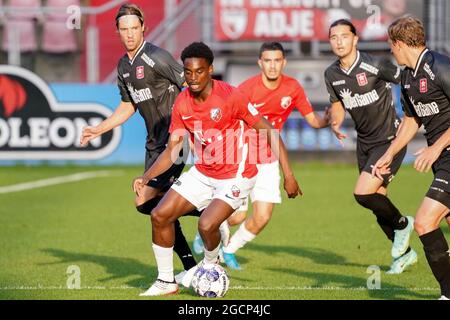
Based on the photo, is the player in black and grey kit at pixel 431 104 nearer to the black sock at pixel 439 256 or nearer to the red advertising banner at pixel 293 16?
the black sock at pixel 439 256

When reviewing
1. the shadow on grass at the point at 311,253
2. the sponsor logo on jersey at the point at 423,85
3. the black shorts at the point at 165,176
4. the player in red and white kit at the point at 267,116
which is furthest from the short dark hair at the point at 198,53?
the shadow on grass at the point at 311,253

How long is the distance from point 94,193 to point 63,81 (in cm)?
674

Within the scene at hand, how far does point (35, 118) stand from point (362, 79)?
12.9 meters

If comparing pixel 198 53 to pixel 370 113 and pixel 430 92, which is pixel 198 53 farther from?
pixel 370 113

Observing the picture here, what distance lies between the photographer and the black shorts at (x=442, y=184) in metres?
8.25

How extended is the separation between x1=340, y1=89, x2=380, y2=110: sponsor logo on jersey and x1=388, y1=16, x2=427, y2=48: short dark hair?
2552 millimetres

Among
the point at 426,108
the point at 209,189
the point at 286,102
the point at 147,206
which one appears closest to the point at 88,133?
the point at 147,206

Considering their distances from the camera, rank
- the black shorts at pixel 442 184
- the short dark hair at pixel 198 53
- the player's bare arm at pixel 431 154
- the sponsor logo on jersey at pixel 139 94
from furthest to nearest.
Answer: the sponsor logo on jersey at pixel 139 94 < the short dark hair at pixel 198 53 < the black shorts at pixel 442 184 < the player's bare arm at pixel 431 154

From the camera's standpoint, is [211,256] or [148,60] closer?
[211,256]

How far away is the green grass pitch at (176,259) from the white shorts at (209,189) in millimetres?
868

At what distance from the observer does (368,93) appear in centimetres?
1080

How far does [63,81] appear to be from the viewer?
24.6m

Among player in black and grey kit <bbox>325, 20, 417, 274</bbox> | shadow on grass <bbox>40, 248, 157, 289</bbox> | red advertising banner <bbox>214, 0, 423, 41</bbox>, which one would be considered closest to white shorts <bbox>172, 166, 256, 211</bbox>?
shadow on grass <bbox>40, 248, 157, 289</bbox>

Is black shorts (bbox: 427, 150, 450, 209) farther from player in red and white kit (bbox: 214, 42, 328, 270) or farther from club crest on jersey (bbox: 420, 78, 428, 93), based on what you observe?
player in red and white kit (bbox: 214, 42, 328, 270)
